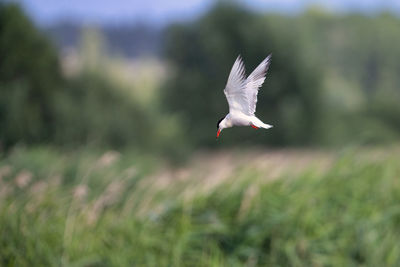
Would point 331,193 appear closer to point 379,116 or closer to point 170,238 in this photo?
point 170,238

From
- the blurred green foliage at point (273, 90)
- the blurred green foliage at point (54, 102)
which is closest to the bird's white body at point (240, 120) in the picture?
the blurred green foliage at point (54, 102)

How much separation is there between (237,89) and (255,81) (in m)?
0.03

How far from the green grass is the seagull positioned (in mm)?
4620

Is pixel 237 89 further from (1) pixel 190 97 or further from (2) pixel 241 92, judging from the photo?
(1) pixel 190 97

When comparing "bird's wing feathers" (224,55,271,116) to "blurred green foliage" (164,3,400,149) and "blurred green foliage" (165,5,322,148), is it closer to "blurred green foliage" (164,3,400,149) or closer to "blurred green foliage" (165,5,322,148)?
"blurred green foliage" (165,5,322,148)

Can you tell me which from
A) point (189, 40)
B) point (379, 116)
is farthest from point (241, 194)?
point (379, 116)

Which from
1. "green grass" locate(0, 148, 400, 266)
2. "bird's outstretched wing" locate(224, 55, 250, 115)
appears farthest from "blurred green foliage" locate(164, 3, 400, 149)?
"bird's outstretched wing" locate(224, 55, 250, 115)

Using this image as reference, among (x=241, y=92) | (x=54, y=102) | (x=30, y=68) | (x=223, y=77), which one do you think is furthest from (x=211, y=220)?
(x=223, y=77)

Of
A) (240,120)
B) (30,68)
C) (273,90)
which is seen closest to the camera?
(240,120)

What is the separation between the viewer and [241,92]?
32.6 inches

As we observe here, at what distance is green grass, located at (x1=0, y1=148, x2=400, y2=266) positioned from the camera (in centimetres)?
607

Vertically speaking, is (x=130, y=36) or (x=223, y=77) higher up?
(x=130, y=36)

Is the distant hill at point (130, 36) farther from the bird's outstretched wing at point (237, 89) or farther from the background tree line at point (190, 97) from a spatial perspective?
the bird's outstretched wing at point (237, 89)

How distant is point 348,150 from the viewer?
911 centimetres
